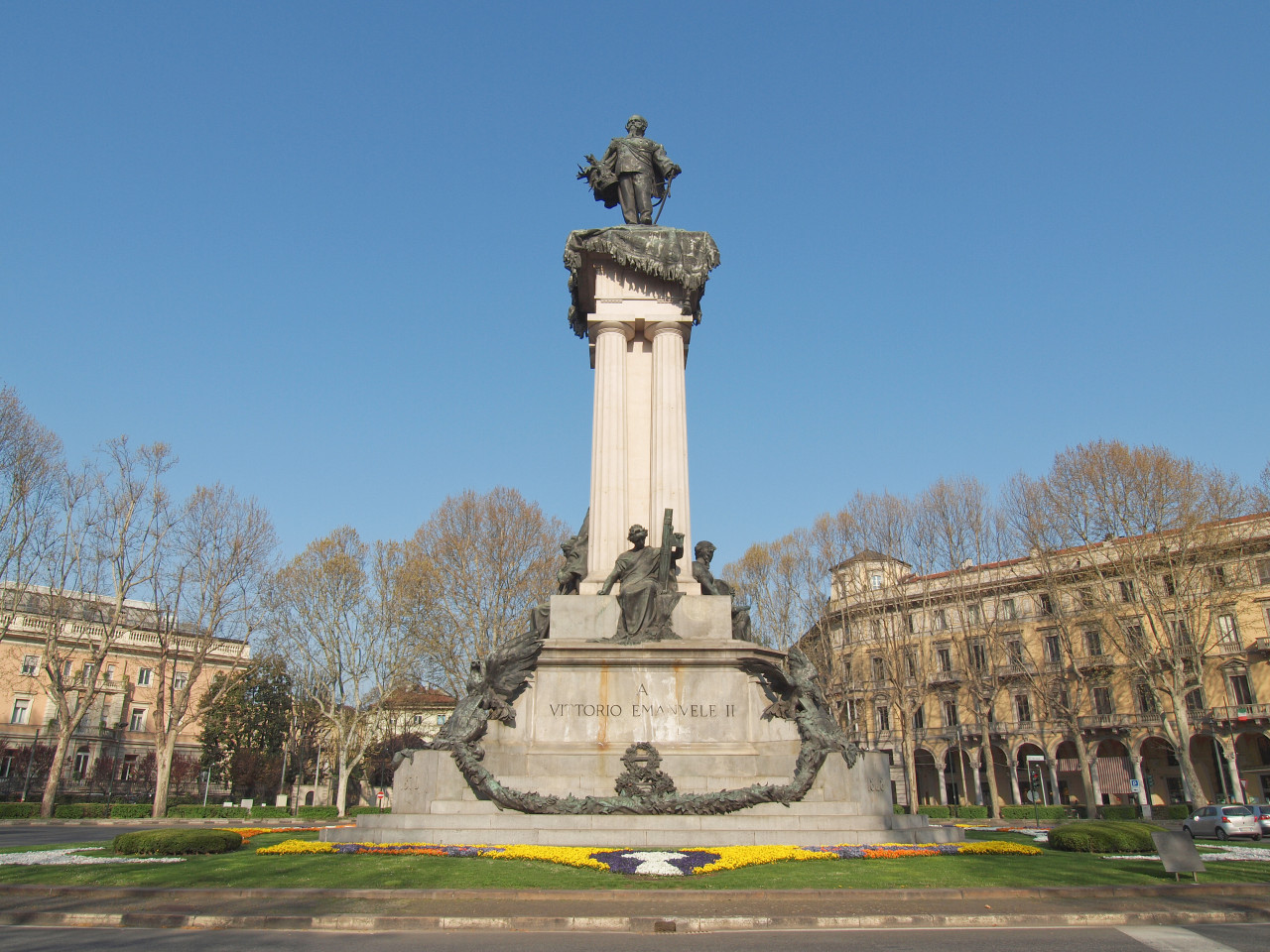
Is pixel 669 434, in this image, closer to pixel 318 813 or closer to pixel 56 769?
pixel 318 813

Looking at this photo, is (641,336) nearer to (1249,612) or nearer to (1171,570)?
(1171,570)

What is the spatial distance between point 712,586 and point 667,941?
29.0 feet

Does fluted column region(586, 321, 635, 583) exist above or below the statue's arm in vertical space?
below

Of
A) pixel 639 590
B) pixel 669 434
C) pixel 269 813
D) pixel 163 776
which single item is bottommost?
pixel 269 813

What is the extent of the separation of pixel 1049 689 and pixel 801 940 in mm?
46922

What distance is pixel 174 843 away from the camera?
41.3 ft

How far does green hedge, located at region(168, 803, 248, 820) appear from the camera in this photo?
38.0 meters

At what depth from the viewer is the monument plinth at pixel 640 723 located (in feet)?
41.9

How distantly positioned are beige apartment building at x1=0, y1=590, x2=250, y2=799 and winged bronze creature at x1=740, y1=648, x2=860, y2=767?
46.0 metres

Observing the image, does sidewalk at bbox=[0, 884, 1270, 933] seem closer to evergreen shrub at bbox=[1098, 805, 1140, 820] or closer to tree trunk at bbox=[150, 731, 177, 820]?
tree trunk at bbox=[150, 731, 177, 820]

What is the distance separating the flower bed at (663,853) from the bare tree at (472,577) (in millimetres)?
25228

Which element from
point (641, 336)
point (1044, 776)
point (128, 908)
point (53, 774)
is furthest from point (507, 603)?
point (1044, 776)

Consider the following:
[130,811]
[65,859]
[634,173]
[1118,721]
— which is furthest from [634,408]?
[1118,721]

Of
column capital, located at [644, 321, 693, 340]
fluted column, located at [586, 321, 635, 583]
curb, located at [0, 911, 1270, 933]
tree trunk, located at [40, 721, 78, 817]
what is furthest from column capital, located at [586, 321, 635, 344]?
tree trunk, located at [40, 721, 78, 817]
